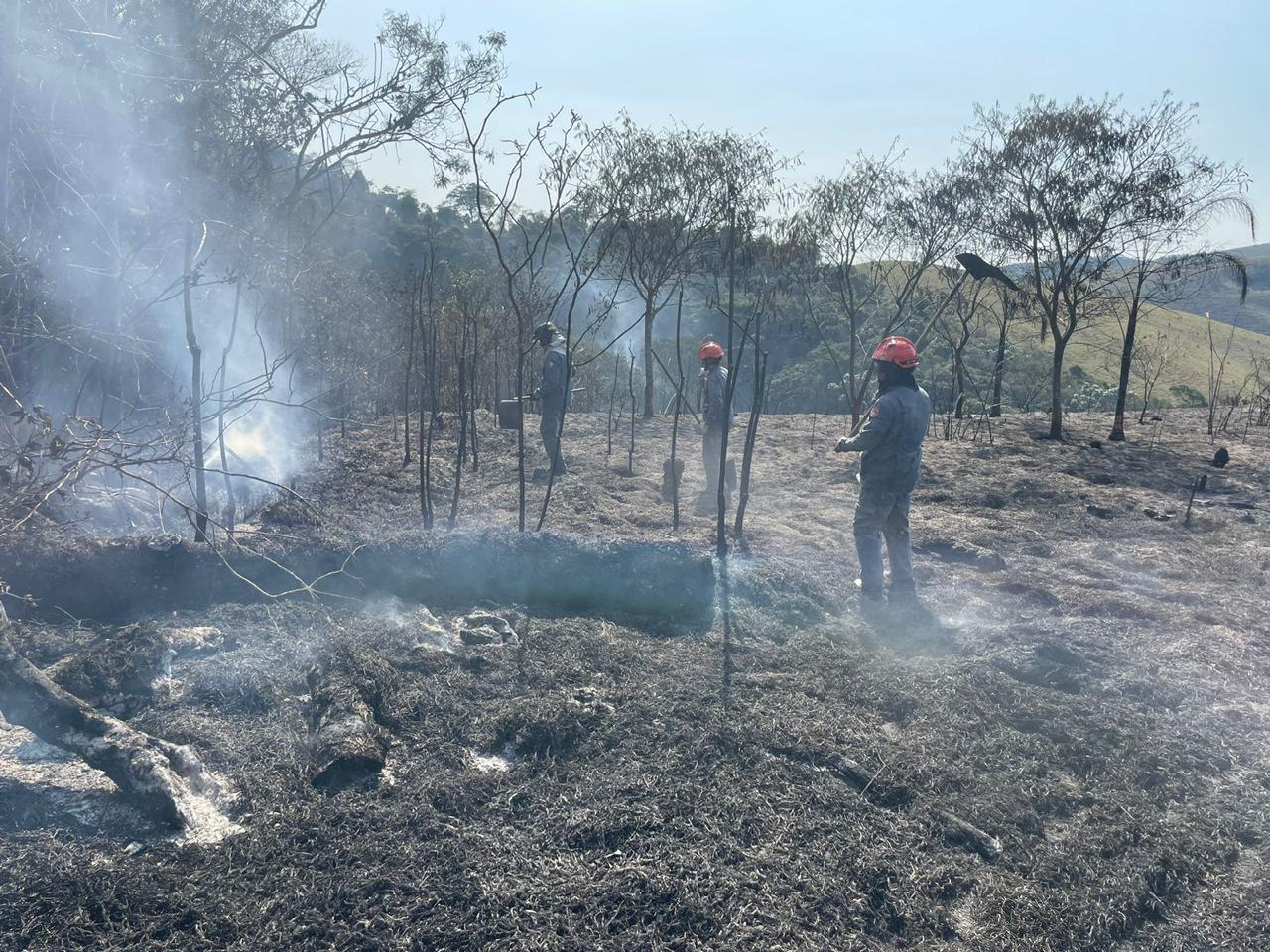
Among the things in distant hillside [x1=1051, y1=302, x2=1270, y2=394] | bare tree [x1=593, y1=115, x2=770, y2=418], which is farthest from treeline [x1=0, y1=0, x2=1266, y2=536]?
distant hillside [x1=1051, y1=302, x2=1270, y2=394]

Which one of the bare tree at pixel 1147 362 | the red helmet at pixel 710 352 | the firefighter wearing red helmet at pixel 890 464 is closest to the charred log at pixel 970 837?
the firefighter wearing red helmet at pixel 890 464

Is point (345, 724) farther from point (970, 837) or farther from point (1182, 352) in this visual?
point (1182, 352)

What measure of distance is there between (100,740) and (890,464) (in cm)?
482

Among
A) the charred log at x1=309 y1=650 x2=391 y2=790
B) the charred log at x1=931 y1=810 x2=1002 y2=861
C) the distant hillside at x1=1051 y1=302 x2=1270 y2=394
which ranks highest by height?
the distant hillside at x1=1051 y1=302 x2=1270 y2=394

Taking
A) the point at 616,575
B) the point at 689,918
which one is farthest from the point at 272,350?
the point at 689,918

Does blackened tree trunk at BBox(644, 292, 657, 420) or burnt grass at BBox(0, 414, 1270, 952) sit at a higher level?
blackened tree trunk at BBox(644, 292, 657, 420)

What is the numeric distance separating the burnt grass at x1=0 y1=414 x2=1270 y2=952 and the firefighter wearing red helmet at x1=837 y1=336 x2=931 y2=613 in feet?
1.05

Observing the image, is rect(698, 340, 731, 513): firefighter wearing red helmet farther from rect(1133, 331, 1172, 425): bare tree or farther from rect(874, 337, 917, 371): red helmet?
rect(1133, 331, 1172, 425): bare tree

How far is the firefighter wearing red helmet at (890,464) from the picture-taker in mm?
5840

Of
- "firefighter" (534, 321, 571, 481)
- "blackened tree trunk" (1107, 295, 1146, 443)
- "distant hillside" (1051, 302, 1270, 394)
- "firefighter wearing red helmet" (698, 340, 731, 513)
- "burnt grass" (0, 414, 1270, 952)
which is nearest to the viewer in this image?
"burnt grass" (0, 414, 1270, 952)

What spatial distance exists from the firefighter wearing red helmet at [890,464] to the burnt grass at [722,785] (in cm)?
32

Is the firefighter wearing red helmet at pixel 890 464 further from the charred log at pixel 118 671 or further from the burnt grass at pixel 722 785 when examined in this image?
the charred log at pixel 118 671

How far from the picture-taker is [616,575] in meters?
5.74

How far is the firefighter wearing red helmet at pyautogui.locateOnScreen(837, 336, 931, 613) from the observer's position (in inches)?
230
